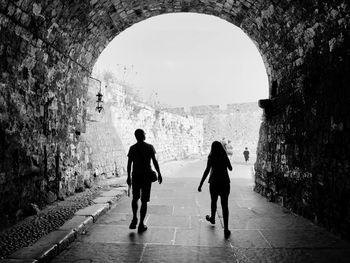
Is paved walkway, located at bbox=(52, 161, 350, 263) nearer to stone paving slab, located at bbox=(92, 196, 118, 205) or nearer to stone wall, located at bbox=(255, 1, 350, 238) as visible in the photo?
stone paving slab, located at bbox=(92, 196, 118, 205)

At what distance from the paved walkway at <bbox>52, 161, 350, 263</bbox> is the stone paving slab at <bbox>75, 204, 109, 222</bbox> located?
103 mm

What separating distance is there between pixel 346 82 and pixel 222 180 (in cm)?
189

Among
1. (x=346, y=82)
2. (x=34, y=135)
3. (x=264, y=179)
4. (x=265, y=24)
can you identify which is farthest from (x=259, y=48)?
(x=34, y=135)

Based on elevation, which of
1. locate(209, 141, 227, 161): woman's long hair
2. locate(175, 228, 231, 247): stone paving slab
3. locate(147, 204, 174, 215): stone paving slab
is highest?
locate(209, 141, 227, 161): woman's long hair

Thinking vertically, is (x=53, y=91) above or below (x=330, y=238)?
above

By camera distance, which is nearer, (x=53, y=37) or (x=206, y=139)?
(x=53, y=37)

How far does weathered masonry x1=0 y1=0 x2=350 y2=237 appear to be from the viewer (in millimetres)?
4113

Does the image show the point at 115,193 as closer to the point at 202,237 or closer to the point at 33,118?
the point at 33,118

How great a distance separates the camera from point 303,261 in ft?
10.8

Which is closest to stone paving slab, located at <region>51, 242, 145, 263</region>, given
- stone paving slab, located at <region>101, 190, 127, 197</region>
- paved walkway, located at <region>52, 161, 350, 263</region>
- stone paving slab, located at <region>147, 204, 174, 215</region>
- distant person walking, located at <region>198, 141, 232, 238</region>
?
paved walkway, located at <region>52, 161, 350, 263</region>

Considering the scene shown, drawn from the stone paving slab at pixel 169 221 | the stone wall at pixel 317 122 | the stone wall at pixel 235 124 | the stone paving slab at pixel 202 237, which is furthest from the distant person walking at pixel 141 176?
the stone wall at pixel 235 124

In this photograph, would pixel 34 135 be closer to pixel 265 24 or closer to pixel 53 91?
pixel 53 91

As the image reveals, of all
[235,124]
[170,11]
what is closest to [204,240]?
[170,11]

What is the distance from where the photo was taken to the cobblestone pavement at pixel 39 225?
356 cm
